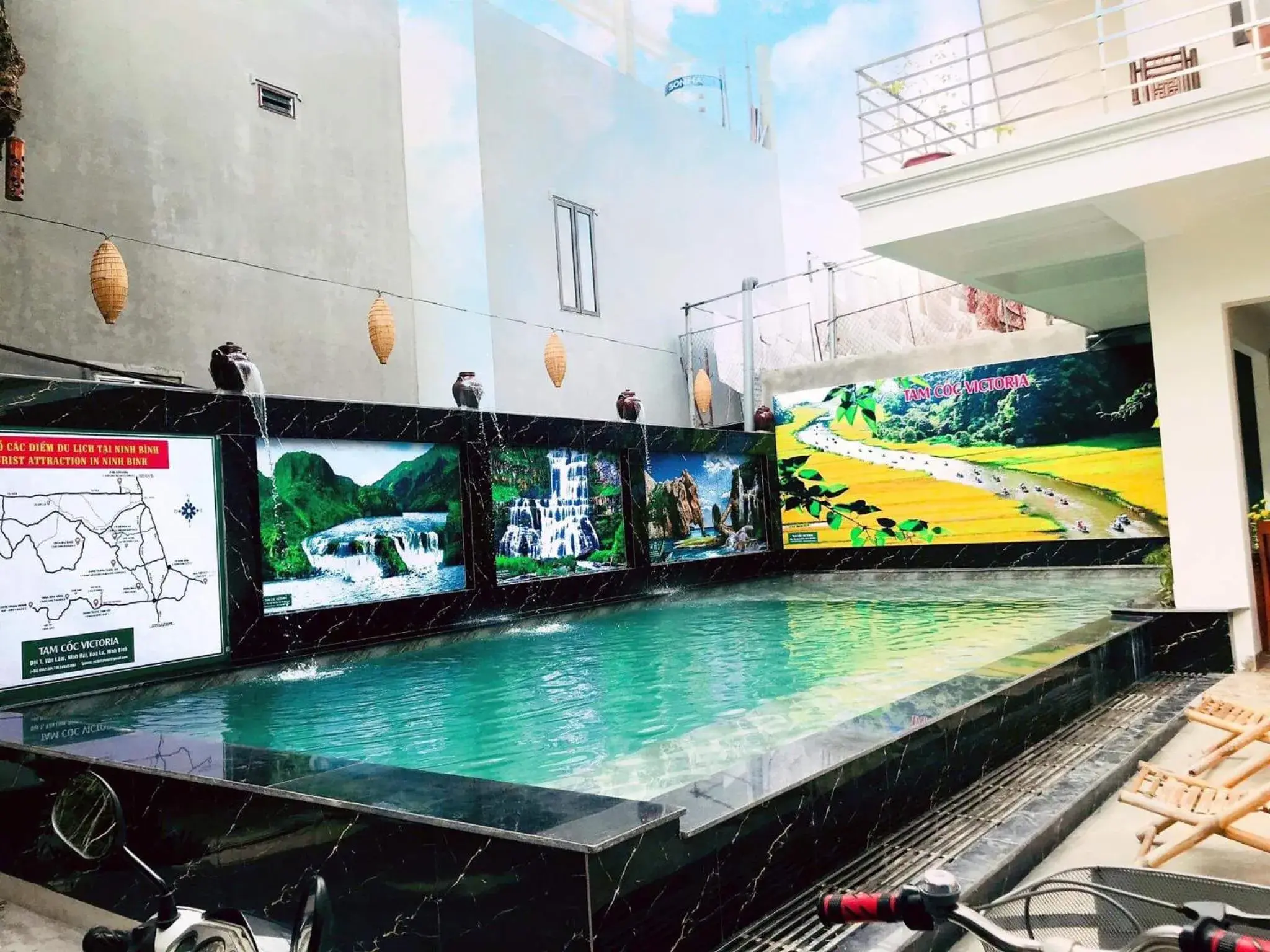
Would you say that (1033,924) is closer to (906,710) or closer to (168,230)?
(906,710)

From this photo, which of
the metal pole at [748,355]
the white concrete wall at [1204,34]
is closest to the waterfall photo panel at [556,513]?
the metal pole at [748,355]

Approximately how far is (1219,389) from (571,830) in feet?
19.9

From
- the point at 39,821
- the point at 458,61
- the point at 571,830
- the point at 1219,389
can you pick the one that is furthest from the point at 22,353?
the point at 1219,389

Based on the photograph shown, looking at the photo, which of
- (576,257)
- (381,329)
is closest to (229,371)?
(381,329)

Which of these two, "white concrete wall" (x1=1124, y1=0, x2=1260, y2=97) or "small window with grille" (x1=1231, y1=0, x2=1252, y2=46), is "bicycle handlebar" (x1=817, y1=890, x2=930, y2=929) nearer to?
"white concrete wall" (x1=1124, y1=0, x2=1260, y2=97)

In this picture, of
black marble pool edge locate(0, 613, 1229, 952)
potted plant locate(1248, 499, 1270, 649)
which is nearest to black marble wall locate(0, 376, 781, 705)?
black marble pool edge locate(0, 613, 1229, 952)

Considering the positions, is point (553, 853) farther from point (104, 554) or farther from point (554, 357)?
point (554, 357)

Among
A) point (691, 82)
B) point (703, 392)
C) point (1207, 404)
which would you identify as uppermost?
point (691, 82)

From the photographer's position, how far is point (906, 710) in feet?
13.1

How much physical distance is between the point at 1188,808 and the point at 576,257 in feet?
39.4

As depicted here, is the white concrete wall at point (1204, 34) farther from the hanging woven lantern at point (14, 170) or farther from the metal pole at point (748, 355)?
the hanging woven lantern at point (14, 170)

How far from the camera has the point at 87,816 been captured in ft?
12.4

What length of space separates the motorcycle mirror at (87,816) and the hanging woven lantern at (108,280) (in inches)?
194

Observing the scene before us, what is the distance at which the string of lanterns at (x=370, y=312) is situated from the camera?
7613 millimetres
